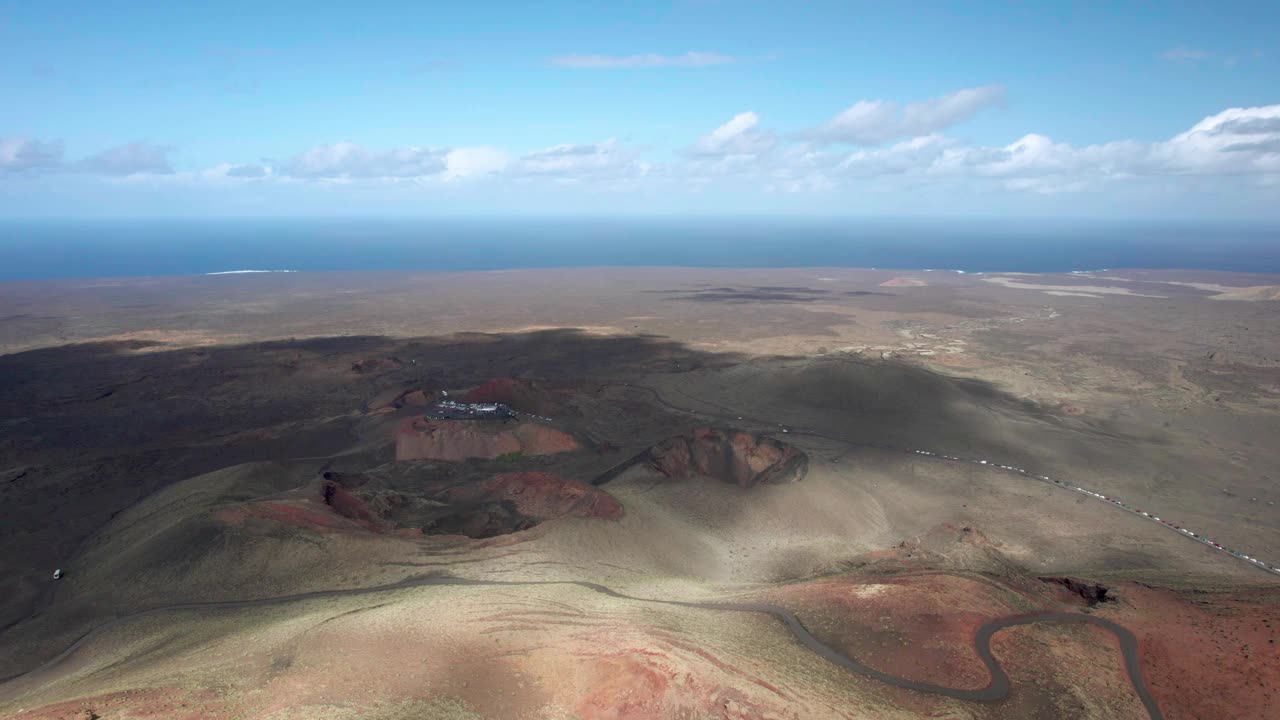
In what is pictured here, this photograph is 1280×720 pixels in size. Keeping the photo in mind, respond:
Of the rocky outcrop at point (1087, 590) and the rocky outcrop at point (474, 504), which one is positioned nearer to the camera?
the rocky outcrop at point (1087, 590)

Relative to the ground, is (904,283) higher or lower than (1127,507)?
higher

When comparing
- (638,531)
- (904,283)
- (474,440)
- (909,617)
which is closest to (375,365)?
(474,440)

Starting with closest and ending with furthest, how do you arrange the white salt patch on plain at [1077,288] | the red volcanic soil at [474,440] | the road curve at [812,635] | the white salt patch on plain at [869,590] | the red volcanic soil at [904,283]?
1. the road curve at [812,635]
2. the white salt patch on plain at [869,590]
3. the red volcanic soil at [474,440]
4. the white salt patch on plain at [1077,288]
5. the red volcanic soil at [904,283]

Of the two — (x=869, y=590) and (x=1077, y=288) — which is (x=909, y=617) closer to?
(x=869, y=590)

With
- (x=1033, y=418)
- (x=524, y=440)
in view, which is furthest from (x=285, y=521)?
(x=1033, y=418)

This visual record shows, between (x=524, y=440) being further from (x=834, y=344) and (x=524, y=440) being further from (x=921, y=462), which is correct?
(x=834, y=344)

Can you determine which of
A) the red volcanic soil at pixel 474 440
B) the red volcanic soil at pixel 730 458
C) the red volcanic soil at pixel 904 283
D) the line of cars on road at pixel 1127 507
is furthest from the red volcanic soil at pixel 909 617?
the red volcanic soil at pixel 904 283

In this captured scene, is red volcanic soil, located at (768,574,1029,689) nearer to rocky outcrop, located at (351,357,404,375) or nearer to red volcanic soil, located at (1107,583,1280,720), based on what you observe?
red volcanic soil, located at (1107,583,1280,720)

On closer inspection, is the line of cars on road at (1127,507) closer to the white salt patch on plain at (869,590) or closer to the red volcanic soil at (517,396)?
the white salt patch on plain at (869,590)
